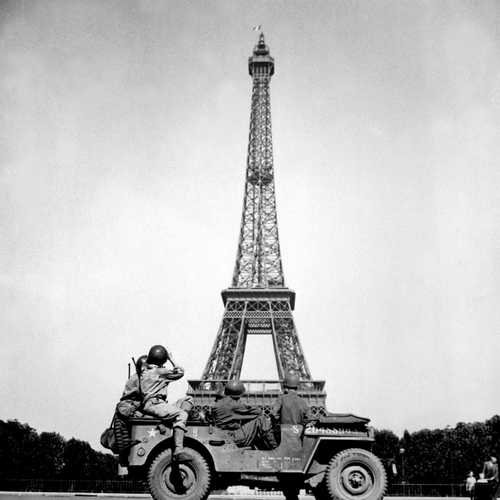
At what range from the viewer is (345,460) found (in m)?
7.88

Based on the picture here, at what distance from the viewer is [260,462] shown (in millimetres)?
7840

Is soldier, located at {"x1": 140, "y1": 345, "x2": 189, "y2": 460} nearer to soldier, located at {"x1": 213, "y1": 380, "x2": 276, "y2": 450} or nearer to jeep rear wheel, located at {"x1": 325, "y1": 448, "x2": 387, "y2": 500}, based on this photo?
soldier, located at {"x1": 213, "y1": 380, "x2": 276, "y2": 450}

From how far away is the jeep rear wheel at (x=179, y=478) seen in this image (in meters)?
7.64

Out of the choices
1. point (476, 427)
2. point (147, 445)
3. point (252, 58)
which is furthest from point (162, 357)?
point (252, 58)

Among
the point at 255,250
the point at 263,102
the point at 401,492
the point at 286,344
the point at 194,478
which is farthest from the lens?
the point at 263,102

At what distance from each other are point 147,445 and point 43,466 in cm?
5750

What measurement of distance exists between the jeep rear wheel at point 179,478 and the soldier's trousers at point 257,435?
55 centimetres

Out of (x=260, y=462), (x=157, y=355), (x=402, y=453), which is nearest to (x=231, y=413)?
(x=260, y=462)

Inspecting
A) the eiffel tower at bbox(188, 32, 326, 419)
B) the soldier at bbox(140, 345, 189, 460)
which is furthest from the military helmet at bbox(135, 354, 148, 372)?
the eiffel tower at bbox(188, 32, 326, 419)

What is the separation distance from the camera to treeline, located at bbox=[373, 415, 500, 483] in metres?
54.1

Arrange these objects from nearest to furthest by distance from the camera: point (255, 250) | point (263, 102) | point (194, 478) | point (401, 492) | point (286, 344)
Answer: point (194, 478)
point (401, 492)
point (286, 344)
point (255, 250)
point (263, 102)

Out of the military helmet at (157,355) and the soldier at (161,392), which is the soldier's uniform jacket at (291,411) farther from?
the military helmet at (157,355)

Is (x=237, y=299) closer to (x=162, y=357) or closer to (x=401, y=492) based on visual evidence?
(x=401, y=492)

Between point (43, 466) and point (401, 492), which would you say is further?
point (43, 466)
